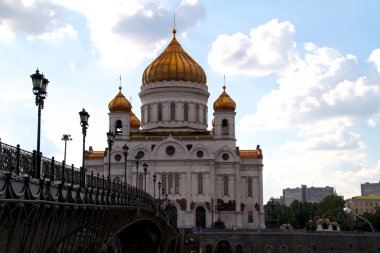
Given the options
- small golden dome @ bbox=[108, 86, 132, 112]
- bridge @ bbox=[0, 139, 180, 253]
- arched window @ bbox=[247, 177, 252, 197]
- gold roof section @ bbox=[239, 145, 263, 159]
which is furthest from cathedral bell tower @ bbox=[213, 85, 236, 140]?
bridge @ bbox=[0, 139, 180, 253]

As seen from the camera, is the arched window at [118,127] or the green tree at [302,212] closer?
the arched window at [118,127]

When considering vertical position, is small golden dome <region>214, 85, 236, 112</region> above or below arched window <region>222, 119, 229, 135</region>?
above

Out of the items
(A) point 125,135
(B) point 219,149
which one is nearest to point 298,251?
(B) point 219,149

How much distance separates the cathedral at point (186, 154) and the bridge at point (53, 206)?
45.8m

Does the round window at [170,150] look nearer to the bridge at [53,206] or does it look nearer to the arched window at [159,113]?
the arched window at [159,113]

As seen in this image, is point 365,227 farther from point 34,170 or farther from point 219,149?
point 34,170

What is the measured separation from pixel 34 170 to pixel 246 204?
63364mm

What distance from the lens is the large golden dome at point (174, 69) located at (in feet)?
272

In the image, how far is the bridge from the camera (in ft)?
46.7

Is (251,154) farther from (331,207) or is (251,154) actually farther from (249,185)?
(331,207)

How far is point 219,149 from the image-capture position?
7825 centimetres

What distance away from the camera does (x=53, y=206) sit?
16.5 meters

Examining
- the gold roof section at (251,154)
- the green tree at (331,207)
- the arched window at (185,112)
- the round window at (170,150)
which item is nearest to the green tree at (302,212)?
the green tree at (331,207)

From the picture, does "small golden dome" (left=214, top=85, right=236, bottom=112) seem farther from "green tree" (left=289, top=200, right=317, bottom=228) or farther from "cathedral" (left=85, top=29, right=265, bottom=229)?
"green tree" (left=289, top=200, right=317, bottom=228)
